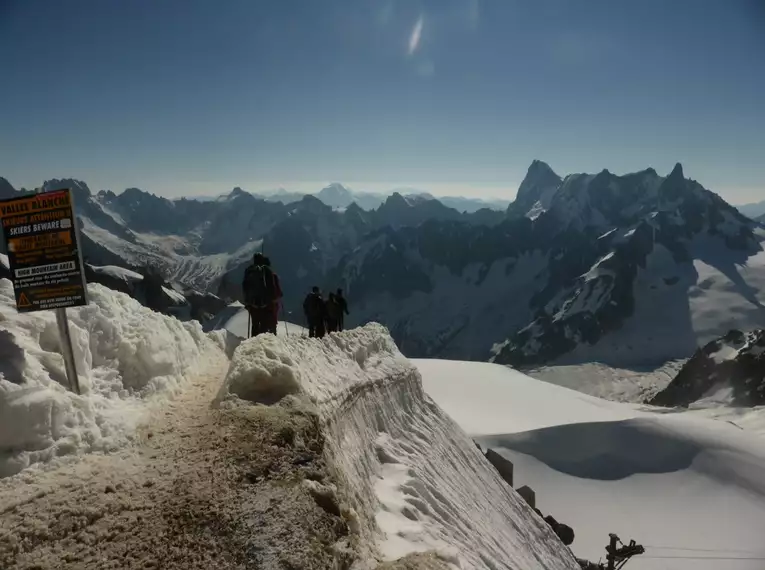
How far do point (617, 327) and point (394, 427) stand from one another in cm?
20223

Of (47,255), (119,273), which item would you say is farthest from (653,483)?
(119,273)

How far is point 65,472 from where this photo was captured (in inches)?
212

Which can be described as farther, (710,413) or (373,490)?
(710,413)

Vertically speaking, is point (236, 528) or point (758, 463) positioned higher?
point (236, 528)

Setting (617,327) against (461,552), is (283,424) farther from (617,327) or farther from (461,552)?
(617,327)

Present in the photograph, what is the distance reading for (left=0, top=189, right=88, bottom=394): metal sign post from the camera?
252 inches

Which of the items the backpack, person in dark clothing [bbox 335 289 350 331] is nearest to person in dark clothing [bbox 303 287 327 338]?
person in dark clothing [bbox 335 289 350 331]

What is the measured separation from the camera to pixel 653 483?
27516mm

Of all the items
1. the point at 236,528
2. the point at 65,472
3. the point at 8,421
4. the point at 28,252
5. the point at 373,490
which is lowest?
the point at 373,490

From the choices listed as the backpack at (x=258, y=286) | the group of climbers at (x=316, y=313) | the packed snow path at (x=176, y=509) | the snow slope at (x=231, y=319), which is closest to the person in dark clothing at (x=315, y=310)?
the group of climbers at (x=316, y=313)

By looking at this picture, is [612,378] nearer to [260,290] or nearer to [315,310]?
[315,310]

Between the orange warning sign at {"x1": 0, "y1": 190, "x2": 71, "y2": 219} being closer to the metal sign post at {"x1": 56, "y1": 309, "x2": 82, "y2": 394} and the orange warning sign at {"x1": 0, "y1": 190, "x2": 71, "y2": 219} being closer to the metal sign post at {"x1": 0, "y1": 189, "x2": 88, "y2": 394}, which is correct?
the metal sign post at {"x1": 0, "y1": 189, "x2": 88, "y2": 394}

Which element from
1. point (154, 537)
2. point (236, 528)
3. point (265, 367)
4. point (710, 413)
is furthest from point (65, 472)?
point (710, 413)

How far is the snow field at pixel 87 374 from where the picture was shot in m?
5.55
